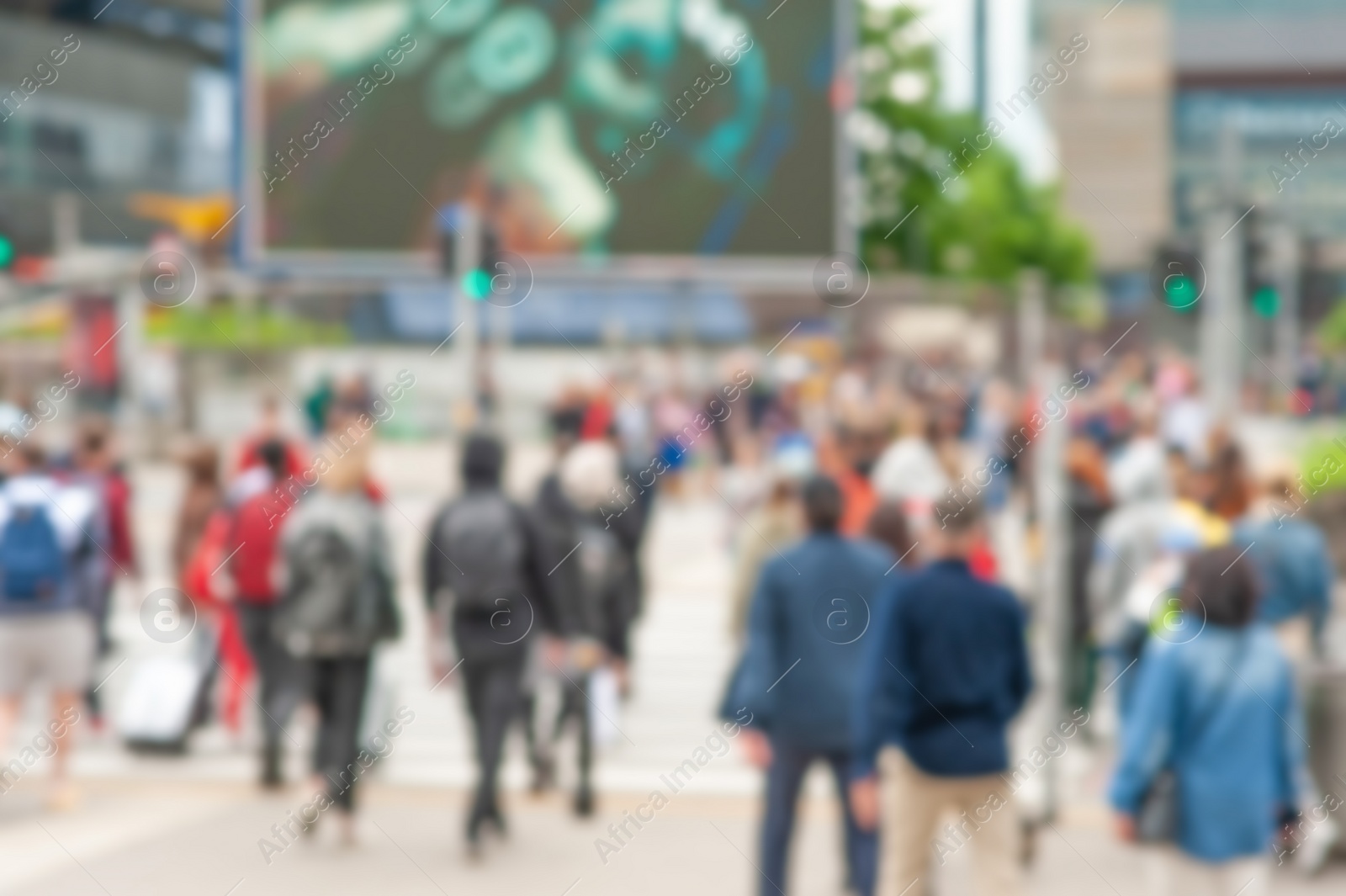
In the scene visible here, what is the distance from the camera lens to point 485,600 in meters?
8.66

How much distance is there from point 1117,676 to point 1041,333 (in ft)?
6.94

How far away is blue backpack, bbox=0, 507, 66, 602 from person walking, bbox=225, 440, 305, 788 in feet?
3.48

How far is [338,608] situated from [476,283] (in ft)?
22.5

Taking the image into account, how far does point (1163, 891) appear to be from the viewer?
19.2 feet

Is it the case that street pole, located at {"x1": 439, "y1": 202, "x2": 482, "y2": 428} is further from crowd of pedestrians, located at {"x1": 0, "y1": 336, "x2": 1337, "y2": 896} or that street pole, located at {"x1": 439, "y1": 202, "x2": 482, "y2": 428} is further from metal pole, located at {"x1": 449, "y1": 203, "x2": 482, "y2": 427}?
crowd of pedestrians, located at {"x1": 0, "y1": 336, "x2": 1337, "y2": 896}

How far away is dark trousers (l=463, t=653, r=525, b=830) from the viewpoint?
8727 millimetres

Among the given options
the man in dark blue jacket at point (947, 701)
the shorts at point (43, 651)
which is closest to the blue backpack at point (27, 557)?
the shorts at point (43, 651)

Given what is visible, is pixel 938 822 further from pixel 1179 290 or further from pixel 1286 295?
pixel 1286 295

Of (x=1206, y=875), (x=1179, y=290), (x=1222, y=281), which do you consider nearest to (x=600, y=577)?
(x=1206, y=875)

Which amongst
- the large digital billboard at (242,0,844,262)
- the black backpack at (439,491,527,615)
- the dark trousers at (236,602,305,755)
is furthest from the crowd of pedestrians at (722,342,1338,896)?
the large digital billboard at (242,0,844,262)

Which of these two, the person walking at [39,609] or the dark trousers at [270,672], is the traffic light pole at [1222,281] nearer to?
the dark trousers at [270,672]

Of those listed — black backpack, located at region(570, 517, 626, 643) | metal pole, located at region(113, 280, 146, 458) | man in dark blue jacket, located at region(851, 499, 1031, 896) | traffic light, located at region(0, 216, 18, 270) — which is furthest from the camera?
metal pole, located at region(113, 280, 146, 458)

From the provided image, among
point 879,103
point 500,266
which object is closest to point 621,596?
point 500,266

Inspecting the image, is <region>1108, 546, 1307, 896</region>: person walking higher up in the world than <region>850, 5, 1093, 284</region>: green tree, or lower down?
lower down
